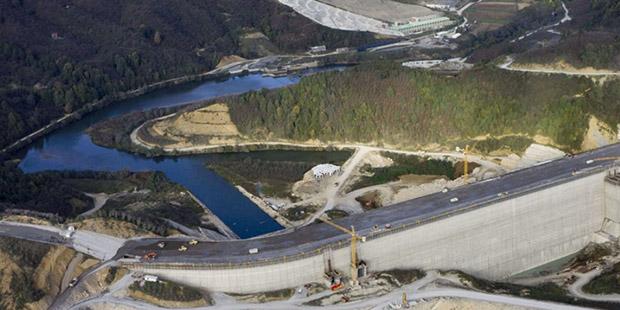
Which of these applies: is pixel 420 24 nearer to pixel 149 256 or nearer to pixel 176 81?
pixel 176 81

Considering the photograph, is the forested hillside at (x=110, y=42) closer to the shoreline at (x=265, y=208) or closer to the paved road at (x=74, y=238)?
the shoreline at (x=265, y=208)

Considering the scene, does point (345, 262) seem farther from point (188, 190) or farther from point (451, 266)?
point (188, 190)

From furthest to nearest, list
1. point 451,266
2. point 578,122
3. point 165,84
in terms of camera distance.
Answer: point 165,84 < point 578,122 < point 451,266

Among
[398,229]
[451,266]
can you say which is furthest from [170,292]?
[451,266]

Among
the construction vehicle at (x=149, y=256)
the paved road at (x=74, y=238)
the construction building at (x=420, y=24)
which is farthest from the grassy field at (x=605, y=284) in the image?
the construction building at (x=420, y=24)

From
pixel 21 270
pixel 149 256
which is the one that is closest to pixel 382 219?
pixel 149 256

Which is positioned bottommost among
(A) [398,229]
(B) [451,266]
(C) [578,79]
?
(B) [451,266]
